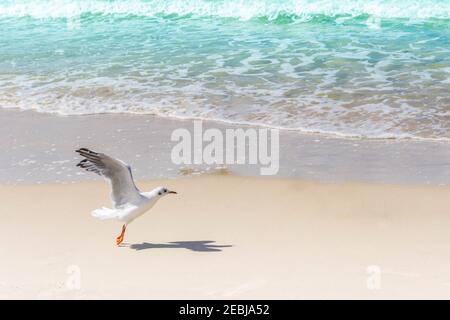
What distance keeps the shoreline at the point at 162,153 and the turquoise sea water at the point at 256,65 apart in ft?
1.50

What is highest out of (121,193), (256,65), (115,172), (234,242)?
(115,172)

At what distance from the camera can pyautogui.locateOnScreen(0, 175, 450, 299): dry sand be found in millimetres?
4555

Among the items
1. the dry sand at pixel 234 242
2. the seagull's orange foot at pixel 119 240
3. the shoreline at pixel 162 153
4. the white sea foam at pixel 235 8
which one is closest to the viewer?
the dry sand at pixel 234 242

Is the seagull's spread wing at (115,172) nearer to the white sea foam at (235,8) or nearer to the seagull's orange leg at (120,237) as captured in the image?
the seagull's orange leg at (120,237)

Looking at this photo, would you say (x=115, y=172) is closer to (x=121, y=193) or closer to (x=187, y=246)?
(x=121, y=193)

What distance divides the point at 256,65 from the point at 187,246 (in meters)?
6.88

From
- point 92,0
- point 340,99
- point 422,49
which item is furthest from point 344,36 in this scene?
point 92,0

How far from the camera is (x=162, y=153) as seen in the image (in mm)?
7738

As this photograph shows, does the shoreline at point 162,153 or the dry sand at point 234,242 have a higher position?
the dry sand at point 234,242
